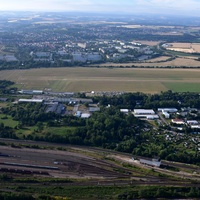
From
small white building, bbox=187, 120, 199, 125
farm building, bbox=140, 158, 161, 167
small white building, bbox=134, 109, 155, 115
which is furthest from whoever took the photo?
small white building, bbox=134, 109, 155, 115

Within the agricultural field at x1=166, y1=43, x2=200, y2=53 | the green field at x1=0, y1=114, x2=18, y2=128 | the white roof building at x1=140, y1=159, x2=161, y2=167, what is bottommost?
the white roof building at x1=140, y1=159, x2=161, y2=167

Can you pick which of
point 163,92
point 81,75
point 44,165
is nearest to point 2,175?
point 44,165

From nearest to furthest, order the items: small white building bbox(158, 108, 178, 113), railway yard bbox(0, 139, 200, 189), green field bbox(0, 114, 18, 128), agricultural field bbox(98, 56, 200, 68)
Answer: railway yard bbox(0, 139, 200, 189) → green field bbox(0, 114, 18, 128) → small white building bbox(158, 108, 178, 113) → agricultural field bbox(98, 56, 200, 68)

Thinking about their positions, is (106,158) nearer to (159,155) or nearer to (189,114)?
(159,155)

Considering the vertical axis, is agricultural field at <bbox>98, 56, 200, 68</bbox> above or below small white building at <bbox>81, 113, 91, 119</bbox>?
above

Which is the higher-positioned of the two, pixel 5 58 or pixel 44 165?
pixel 5 58

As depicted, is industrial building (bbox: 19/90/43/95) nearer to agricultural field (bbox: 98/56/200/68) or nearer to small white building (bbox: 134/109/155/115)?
small white building (bbox: 134/109/155/115)

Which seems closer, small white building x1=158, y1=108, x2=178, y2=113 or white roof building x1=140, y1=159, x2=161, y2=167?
white roof building x1=140, y1=159, x2=161, y2=167

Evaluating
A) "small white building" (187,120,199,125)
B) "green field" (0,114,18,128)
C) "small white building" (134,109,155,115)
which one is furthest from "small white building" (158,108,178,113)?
"green field" (0,114,18,128)
